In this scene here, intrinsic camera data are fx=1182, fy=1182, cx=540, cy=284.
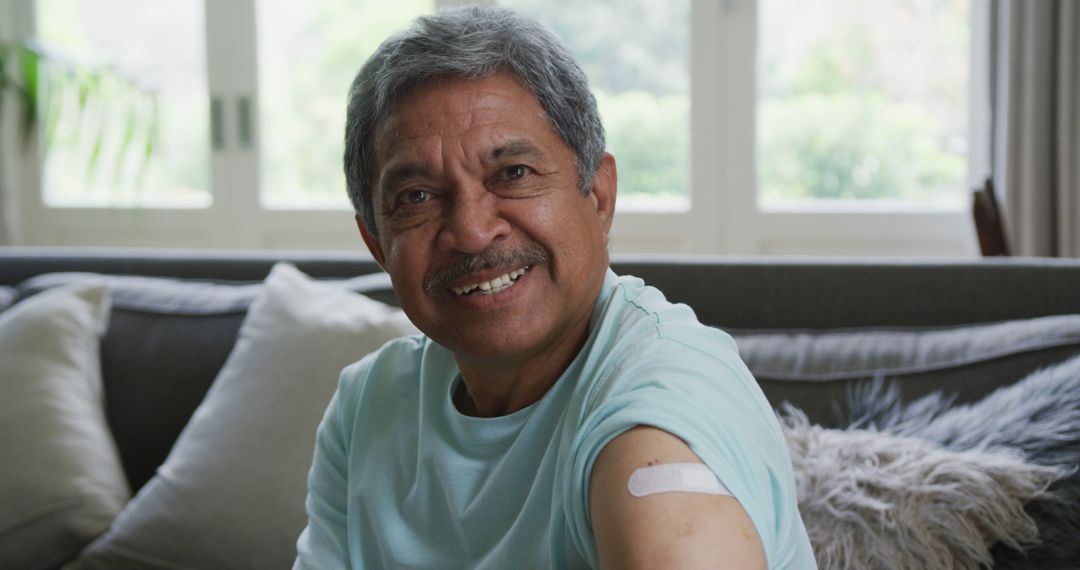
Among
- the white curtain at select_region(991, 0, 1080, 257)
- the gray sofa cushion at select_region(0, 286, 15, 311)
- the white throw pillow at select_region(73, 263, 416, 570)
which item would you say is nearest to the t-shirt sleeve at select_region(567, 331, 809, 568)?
the white throw pillow at select_region(73, 263, 416, 570)

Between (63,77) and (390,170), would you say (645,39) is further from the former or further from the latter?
(390,170)

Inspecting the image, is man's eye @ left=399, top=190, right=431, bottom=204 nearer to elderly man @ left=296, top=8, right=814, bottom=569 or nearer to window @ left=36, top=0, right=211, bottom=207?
elderly man @ left=296, top=8, right=814, bottom=569

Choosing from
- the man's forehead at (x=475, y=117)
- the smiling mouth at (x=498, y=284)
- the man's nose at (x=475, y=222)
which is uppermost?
the man's forehead at (x=475, y=117)

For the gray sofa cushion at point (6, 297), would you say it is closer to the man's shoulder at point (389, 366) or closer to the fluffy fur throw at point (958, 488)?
the man's shoulder at point (389, 366)

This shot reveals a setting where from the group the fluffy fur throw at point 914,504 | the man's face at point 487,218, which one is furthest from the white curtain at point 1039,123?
the man's face at point 487,218

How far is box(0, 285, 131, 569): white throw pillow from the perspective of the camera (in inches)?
A: 76.7

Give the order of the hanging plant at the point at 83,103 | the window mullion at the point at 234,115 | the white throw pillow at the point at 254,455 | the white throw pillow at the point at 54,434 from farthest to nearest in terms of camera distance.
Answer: the window mullion at the point at 234,115 → the hanging plant at the point at 83,103 → the white throw pillow at the point at 54,434 → the white throw pillow at the point at 254,455

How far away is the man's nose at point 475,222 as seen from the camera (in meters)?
1.06

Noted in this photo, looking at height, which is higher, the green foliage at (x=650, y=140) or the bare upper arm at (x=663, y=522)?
the green foliage at (x=650, y=140)

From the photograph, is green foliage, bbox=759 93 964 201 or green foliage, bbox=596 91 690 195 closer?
green foliage, bbox=759 93 964 201

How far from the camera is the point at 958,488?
1321 millimetres

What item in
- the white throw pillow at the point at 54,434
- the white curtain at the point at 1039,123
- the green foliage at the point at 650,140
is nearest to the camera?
the white throw pillow at the point at 54,434

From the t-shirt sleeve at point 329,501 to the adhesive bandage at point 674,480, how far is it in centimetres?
58

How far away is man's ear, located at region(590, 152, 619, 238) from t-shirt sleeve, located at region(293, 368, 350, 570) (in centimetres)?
38
